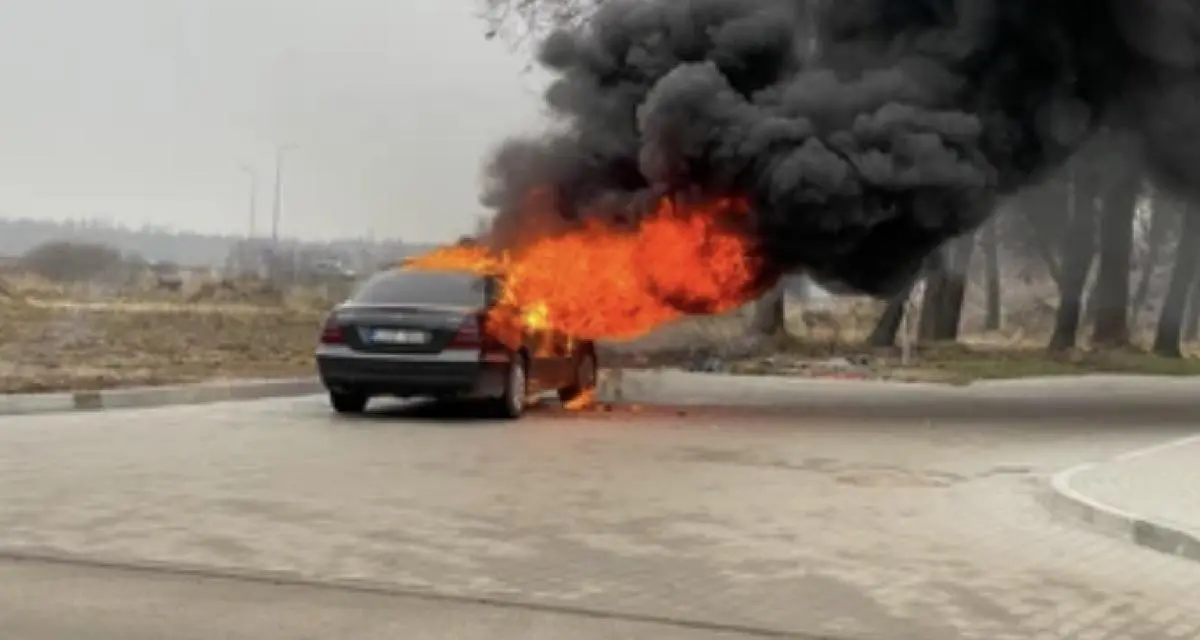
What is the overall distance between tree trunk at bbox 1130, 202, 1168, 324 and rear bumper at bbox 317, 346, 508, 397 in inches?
1041

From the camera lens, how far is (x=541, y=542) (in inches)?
332

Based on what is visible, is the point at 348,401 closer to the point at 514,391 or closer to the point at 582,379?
the point at 514,391

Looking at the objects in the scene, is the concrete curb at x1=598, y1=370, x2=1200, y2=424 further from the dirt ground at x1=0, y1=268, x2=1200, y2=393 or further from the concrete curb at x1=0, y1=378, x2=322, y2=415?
the concrete curb at x1=0, y1=378, x2=322, y2=415

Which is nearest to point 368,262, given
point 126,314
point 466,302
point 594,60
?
point 126,314

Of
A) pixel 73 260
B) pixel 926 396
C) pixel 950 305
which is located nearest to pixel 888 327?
pixel 950 305

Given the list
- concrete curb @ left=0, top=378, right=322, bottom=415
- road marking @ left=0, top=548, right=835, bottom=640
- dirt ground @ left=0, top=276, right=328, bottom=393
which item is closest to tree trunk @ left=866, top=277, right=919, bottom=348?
dirt ground @ left=0, top=276, right=328, bottom=393

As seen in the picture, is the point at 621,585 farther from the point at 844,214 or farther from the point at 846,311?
the point at 846,311

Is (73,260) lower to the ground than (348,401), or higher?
higher

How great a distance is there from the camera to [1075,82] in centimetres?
1773

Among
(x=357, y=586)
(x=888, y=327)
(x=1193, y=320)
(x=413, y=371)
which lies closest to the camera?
(x=357, y=586)

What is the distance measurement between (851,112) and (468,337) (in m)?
4.87

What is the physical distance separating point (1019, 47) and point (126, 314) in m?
18.6

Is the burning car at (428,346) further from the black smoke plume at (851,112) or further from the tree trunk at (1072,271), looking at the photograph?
the tree trunk at (1072,271)

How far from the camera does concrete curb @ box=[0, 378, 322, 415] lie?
15773 mm
